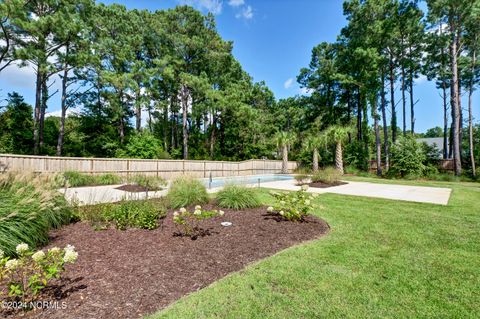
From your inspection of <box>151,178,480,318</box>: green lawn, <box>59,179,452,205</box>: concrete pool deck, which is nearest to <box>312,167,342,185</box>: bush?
<box>59,179,452,205</box>: concrete pool deck

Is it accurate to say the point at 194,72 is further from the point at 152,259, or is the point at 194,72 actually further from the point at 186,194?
the point at 152,259

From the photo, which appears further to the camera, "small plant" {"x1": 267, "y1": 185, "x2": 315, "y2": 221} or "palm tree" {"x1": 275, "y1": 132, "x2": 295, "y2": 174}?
"palm tree" {"x1": 275, "y1": 132, "x2": 295, "y2": 174}

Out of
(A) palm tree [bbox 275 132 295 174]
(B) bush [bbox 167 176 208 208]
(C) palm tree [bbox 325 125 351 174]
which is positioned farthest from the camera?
(A) palm tree [bbox 275 132 295 174]

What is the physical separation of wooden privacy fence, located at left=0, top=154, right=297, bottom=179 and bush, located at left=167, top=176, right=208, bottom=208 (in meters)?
2.56

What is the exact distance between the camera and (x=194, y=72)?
73.5 feet

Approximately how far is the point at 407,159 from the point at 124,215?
62.2 feet

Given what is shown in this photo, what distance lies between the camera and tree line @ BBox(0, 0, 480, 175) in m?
15.1

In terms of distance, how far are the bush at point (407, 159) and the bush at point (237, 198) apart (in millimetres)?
15586

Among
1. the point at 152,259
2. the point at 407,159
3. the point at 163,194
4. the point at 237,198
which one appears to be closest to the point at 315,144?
the point at 407,159

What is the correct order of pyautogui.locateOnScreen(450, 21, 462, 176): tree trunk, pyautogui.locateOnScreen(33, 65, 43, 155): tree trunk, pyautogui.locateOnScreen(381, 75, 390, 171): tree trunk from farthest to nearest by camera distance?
pyautogui.locateOnScreen(381, 75, 390, 171): tree trunk → pyautogui.locateOnScreen(450, 21, 462, 176): tree trunk → pyautogui.locateOnScreen(33, 65, 43, 155): tree trunk

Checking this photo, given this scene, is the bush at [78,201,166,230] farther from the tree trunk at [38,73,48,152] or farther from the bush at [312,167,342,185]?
the tree trunk at [38,73,48,152]

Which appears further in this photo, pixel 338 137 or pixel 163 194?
pixel 338 137

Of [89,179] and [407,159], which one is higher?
[407,159]

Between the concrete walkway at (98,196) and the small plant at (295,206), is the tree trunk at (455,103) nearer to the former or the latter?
→ the small plant at (295,206)
